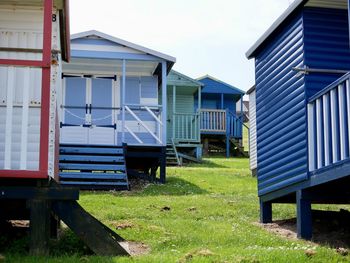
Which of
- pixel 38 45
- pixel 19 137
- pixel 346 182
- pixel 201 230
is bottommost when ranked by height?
pixel 201 230

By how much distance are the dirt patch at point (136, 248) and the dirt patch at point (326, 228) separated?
2665 mm

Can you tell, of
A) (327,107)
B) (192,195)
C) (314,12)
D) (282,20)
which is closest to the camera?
(327,107)

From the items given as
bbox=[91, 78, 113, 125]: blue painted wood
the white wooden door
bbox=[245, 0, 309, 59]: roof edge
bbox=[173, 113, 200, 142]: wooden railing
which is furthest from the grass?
bbox=[173, 113, 200, 142]: wooden railing

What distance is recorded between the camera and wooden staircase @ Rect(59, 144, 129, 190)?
16984mm

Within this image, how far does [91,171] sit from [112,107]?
14.2 feet

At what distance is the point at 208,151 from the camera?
116 ft

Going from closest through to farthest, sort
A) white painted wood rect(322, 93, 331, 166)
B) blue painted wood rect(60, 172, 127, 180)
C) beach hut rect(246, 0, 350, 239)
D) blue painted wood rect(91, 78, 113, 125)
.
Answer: beach hut rect(246, 0, 350, 239) < white painted wood rect(322, 93, 331, 166) < blue painted wood rect(60, 172, 127, 180) < blue painted wood rect(91, 78, 113, 125)

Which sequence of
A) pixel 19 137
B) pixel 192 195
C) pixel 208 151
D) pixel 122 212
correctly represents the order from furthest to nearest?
pixel 208 151
pixel 192 195
pixel 122 212
pixel 19 137

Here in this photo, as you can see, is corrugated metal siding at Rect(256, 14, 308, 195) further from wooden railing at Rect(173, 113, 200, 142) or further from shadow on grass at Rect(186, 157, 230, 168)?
wooden railing at Rect(173, 113, 200, 142)

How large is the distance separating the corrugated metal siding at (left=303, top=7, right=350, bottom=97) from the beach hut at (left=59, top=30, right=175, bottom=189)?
9303 millimetres

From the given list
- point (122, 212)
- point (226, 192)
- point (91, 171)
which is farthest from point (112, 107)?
point (122, 212)

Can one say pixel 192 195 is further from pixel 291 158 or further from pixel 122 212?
pixel 291 158

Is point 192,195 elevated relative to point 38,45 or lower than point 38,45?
lower

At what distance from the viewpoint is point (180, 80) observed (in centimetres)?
3131
